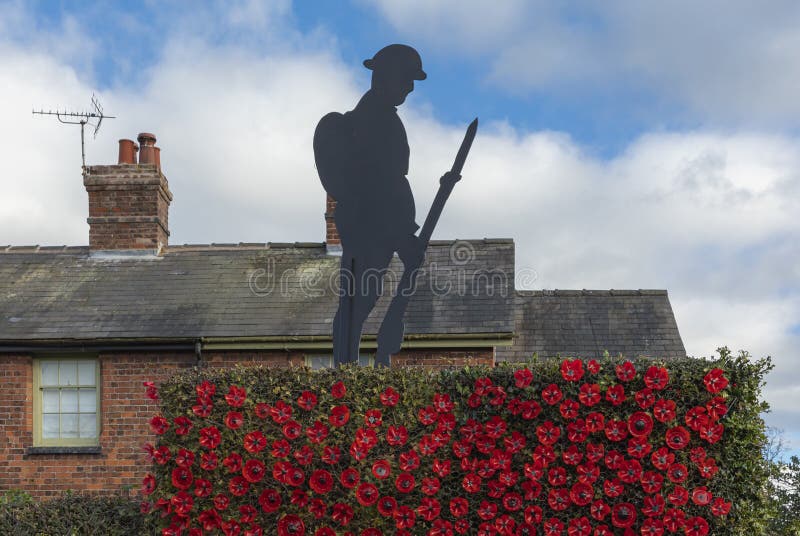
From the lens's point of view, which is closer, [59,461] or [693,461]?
[693,461]

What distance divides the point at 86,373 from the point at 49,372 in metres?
0.65

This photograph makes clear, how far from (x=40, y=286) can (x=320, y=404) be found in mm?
11575

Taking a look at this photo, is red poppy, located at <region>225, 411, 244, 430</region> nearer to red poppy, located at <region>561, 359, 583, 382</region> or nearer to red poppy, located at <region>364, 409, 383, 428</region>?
red poppy, located at <region>364, 409, 383, 428</region>

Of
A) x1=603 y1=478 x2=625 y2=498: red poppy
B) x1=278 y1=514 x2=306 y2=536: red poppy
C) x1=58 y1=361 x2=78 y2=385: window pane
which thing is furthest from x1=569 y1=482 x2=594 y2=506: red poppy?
x1=58 y1=361 x2=78 y2=385: window pane

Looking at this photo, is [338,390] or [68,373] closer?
[338,390]

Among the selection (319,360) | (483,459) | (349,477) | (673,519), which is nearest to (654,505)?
(673,519)

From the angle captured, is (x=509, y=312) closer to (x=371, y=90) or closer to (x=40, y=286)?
(x=371, y=90)

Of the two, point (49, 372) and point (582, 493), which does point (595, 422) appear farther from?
point (49, 372)

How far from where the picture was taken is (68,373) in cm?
1452

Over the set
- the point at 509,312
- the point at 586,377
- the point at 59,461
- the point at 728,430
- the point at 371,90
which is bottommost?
the point at 59,461

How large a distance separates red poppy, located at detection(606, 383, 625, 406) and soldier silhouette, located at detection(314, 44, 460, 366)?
2340 millimetres

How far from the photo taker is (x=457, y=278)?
632 inches

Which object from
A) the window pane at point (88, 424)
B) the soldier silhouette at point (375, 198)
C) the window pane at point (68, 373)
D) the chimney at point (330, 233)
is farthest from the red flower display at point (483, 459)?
the chimney at point (330, 233)

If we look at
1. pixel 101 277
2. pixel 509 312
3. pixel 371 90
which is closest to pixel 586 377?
pixel 371 90
